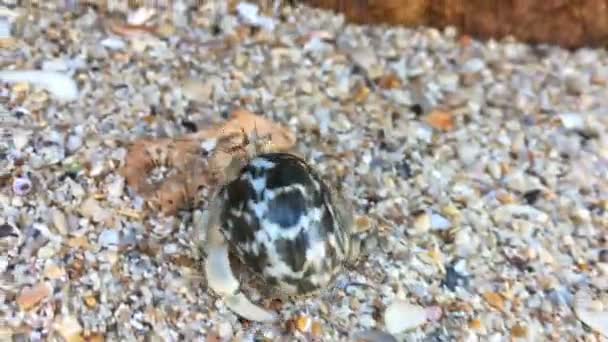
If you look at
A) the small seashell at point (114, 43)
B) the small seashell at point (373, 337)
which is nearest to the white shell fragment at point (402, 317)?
the small seashell at point (373, 337)

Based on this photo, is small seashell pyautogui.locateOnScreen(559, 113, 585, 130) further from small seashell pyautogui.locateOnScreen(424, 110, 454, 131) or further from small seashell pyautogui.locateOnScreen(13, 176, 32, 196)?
small seashell pyautogui.locateOnScreen(13, 176, 32, 196)

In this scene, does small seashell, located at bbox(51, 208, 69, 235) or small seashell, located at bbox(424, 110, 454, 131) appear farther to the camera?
small seashell, located at bbox(424, 110, 454, 131)

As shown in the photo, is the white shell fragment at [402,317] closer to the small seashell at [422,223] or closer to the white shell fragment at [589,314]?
the small seashell at [422,223]

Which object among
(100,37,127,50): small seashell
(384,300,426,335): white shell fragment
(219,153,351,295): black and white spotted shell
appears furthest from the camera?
(100,37,127,50): small seashell

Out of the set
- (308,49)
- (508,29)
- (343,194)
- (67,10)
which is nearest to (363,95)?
(308,49)

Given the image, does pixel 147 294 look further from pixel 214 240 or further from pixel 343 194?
pixel 343 194

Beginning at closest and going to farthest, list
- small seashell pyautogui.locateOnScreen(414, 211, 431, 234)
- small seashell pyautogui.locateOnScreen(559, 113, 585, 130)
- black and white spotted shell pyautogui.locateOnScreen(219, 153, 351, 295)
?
black and white spotted shell pyautogui.locateOnScreen(219, 153, 351, 295), small seashell pyautogui.locateOnScreen(414, 211, 431, 234), small seashell pyautogui.locateOnScreen(559, 113, 585, 130)

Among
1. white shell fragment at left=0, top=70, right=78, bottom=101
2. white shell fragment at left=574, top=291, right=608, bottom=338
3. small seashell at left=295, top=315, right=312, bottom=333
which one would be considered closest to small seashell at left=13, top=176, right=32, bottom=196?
white shell fragment at left=0, top=70, right=78, bottom=101
